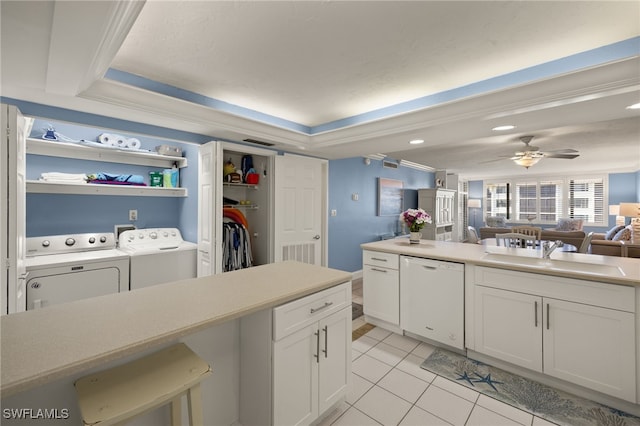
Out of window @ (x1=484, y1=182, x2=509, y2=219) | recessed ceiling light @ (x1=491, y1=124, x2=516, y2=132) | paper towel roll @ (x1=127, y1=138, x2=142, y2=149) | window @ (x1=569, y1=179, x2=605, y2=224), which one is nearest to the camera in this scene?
recessed ceiling light @ (x1=491, y1=124, x2=516, y2=132)

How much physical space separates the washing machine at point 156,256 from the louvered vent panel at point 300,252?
111 cm

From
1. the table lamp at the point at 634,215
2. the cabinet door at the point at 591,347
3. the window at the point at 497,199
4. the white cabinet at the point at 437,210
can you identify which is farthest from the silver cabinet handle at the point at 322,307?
the window at the point at 497,199

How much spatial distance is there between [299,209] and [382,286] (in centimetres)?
149

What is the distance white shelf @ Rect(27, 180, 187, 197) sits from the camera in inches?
106

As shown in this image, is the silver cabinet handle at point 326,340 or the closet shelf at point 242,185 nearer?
the silver cabinet handle at point 326,340

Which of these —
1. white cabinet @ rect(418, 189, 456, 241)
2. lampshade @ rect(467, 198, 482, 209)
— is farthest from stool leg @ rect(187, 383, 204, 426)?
lampshade @ rect(467, 198, 482, 209)

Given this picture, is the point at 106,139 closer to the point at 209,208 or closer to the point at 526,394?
the point at 209,208

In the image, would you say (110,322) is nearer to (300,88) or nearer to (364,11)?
(364,11)

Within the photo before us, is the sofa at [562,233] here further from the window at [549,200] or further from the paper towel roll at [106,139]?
the paper towel roll at [106,139]

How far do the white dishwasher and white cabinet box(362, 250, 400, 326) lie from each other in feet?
0.22

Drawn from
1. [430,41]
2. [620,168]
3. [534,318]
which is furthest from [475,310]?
[620,168]

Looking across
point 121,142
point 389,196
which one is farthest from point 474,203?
point 121,142

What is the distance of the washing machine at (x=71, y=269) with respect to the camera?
95.2 inches

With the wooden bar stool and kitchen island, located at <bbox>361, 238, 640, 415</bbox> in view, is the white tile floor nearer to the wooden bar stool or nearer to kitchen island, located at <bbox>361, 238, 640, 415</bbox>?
kitchen island, located at <bbox>361, 238, 640, 415</bbox>
